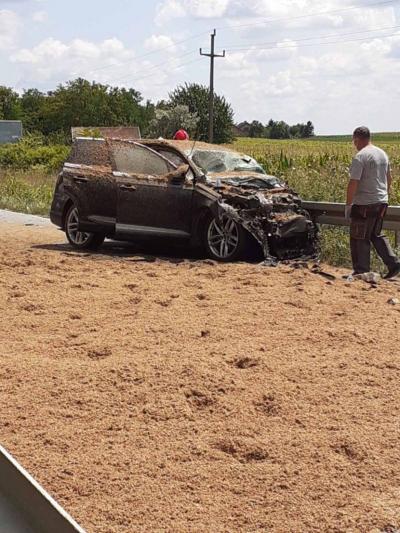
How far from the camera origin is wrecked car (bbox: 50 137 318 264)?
11953mm

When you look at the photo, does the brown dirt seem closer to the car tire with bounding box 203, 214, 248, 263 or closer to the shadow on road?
the car tire with bounding box 203, 214, 248, 263

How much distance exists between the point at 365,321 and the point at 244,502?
3.95 meters

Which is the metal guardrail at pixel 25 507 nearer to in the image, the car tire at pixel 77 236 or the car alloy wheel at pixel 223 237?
the car alloy wheel at pixel 223 237

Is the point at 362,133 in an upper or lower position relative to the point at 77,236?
upper

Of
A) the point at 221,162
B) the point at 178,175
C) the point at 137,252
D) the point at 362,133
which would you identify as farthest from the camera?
the point at 137,252

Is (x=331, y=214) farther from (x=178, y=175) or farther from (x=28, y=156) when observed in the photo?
(x=28, y=156)

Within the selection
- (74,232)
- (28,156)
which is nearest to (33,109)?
(28,156)

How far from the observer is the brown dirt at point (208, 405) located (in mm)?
3994

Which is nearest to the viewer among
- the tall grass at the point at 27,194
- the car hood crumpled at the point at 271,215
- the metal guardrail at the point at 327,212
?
the car hood crumpled at the point at 271,215

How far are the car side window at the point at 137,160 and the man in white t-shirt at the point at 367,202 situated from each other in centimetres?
306

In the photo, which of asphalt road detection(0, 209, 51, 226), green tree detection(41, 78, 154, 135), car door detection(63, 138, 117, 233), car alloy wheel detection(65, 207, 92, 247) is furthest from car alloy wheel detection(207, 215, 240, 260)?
green tree detection(41, 78, 154, 135)

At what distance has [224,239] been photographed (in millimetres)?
12133

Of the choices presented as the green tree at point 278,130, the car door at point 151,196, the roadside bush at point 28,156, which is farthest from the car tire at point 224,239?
the green tree at point 278,130

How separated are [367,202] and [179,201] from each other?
9.48ft
